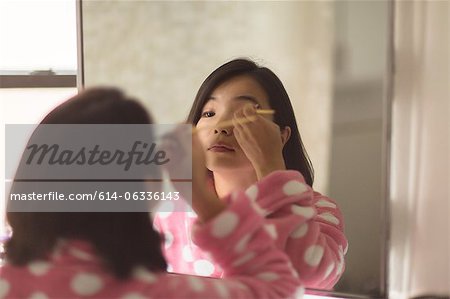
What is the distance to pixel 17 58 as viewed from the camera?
0.89 meters

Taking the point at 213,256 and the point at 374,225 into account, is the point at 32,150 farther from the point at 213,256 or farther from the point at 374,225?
the point at 374,225

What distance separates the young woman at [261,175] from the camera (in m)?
0.39

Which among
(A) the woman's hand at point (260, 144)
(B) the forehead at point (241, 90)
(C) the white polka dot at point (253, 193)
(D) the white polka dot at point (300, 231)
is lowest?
(D) the white polka dot at point (300, 231)

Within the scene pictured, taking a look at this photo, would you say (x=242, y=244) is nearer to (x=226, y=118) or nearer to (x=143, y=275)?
(x=143, y=275)

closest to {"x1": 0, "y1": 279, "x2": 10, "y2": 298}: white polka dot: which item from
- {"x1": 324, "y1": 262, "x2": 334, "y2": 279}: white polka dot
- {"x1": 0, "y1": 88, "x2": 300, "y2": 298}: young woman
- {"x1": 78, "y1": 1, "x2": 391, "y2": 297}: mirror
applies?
{"x1": 0, "y1": 88, "x2": 300, "y2": 298}: young woman

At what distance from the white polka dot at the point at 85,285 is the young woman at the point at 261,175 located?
0.08m

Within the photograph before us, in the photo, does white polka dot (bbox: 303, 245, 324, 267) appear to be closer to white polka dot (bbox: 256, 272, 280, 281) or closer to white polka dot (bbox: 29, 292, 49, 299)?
white polka dot (bbox: 256, 272, 280, 281)

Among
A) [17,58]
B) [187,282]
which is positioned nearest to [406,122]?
[187,282]

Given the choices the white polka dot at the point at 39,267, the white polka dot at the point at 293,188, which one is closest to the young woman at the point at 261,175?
the white polka dot at the point at 293,188

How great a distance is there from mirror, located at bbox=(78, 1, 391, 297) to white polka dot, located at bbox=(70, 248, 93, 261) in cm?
40

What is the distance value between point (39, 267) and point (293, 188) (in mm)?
179

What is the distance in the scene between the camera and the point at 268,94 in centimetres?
56

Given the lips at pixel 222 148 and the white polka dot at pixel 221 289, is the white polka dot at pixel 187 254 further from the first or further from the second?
the white polka dot at pixel 221 289

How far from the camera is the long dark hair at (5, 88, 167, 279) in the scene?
32 centimetres
